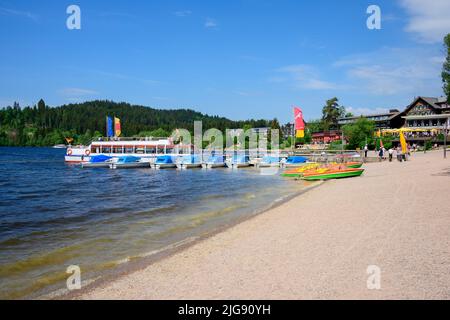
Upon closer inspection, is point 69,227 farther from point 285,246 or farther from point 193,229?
point 285,246

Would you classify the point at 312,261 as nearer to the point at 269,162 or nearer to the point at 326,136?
the point at 269,162

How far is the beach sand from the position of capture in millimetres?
7828

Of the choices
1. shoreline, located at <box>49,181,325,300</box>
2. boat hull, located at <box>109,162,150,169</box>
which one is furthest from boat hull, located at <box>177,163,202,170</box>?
shoreline, located at <box>49,181,325,300</box>

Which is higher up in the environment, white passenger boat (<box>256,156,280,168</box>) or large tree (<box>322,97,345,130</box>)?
large tree (<box>322,97,345,130</box>)

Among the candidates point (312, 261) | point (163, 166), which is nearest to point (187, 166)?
point (163, 166)

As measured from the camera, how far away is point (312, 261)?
9.70m

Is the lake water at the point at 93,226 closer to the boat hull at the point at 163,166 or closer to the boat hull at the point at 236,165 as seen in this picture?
the boat hull at the point at 163,166

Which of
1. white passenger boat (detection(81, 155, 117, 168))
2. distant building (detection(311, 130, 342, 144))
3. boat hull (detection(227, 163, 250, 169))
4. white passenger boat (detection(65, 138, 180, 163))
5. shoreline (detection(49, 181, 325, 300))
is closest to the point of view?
shoreline (detection(49, 181, 325, 300))

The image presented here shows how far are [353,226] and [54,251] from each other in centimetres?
1056

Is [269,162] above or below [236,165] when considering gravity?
above

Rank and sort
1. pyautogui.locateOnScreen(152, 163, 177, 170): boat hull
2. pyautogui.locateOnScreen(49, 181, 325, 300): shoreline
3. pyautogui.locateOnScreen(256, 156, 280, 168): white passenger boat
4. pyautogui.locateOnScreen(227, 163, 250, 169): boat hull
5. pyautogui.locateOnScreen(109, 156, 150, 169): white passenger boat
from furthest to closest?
pyautogui.locateOnScreen(109, 156, 150, 169): white passenger boat < pyautogui.locateOnScreen(256, 156, 280, 168): white passenger boat < pyautogui.locateOnScreen(227, 163, 250, 169): boat hull < pyautogui.locateOnScreen(152, 163, 177, 170): boat hull < pyautogui.locateOnScreen(49, 181, 325, 300): shoreline

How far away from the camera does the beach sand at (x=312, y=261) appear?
783cm

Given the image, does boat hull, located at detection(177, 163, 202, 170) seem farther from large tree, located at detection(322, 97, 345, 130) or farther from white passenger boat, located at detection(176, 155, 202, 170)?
large tree, located at detection(322, 97, 345, 130)

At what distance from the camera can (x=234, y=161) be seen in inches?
2586
